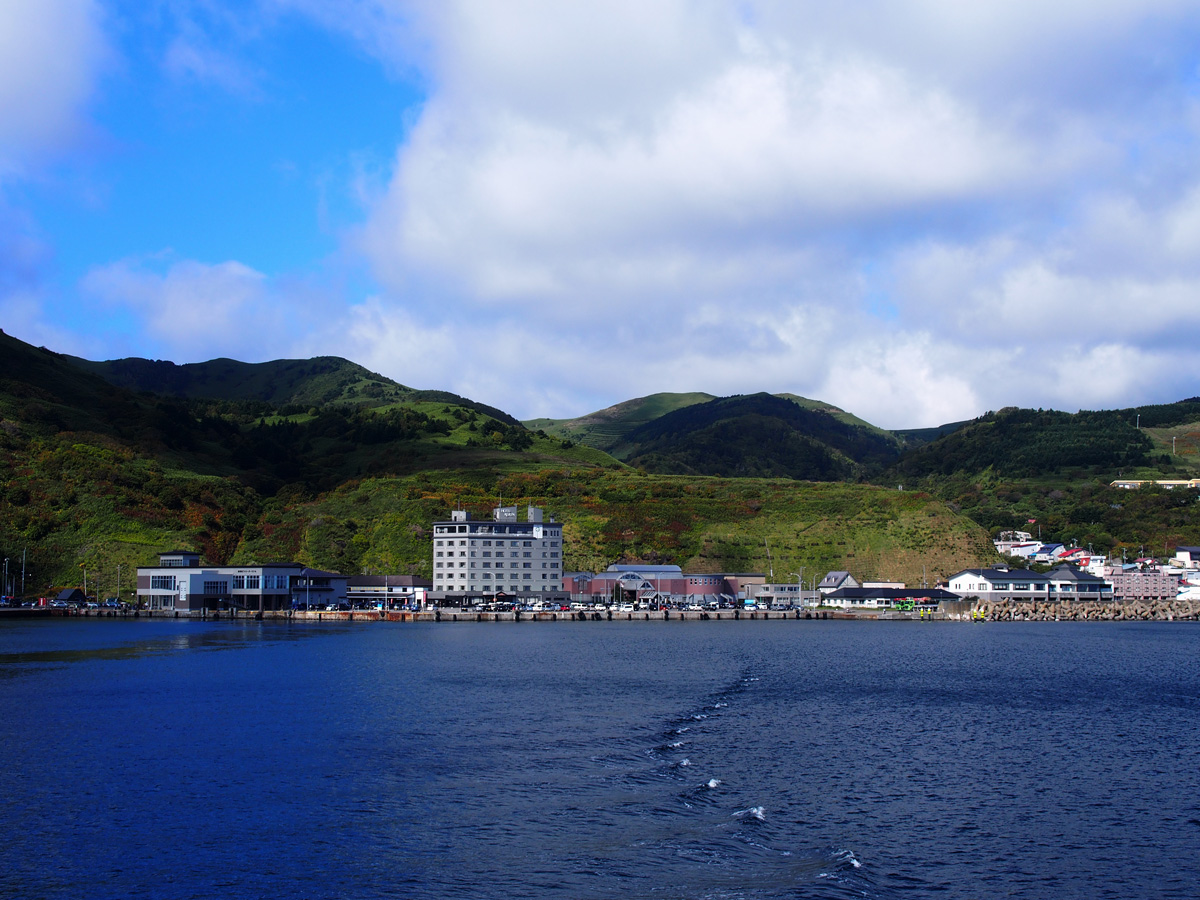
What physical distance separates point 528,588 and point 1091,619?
77257mm

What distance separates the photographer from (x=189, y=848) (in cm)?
2636

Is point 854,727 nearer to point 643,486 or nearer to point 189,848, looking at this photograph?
point 189,848

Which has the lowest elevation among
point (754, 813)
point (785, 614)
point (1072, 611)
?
point (1072, 611)

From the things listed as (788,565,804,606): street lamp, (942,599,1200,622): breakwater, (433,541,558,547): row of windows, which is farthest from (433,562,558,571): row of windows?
(942,599,1200,622): breakwater

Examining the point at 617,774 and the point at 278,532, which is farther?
the point at 278,532

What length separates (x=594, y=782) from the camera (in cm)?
3253

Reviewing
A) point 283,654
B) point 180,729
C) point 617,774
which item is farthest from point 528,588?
point 617,774

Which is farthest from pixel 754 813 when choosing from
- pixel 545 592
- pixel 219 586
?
pixel 219 586

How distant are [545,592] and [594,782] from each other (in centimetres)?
10632

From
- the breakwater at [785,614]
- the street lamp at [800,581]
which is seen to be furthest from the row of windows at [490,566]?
the street lamp at [800,581]

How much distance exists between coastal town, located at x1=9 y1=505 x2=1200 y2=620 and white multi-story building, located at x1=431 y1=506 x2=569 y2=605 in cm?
13

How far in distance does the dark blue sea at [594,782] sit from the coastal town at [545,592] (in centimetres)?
6420

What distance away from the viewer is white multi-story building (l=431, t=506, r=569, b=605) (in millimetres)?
136000

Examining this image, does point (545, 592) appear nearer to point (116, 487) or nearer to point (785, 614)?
point (785, 614)
